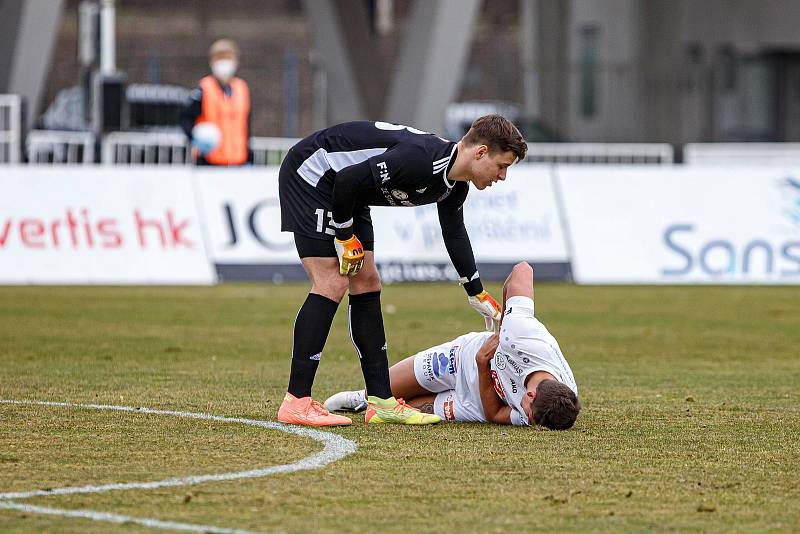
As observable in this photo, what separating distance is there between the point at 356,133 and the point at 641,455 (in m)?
2.19

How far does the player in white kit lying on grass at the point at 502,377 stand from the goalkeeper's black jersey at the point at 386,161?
716 millimetres

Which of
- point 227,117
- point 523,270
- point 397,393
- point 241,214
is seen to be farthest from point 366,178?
point 227,117

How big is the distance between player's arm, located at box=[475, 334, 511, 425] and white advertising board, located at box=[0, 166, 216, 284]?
10.5 m

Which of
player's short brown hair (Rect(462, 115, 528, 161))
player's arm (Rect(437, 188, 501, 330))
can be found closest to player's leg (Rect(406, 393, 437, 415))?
player's arm (Rect(437, 188, 501, 330))

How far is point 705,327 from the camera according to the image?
14484 millimetres

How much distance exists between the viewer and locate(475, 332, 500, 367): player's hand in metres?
7.82

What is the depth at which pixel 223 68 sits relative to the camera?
781 inches

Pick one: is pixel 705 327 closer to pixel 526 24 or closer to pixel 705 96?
pixel 705 96

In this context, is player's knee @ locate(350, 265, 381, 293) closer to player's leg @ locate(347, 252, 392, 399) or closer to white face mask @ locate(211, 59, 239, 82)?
player's leg @ locate(347, 252, 392, 399)

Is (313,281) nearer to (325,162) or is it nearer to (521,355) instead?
(325,162)

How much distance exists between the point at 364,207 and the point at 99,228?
10.4 m

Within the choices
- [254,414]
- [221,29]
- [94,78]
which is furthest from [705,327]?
[221,29]

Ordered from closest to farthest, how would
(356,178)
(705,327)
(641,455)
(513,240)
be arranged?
1. (641,455)
2. (356,178)
3. (705,327)
4. (513,240)

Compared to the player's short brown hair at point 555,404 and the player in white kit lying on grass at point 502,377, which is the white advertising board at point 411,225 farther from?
the player's short brown hair at point 555,404
